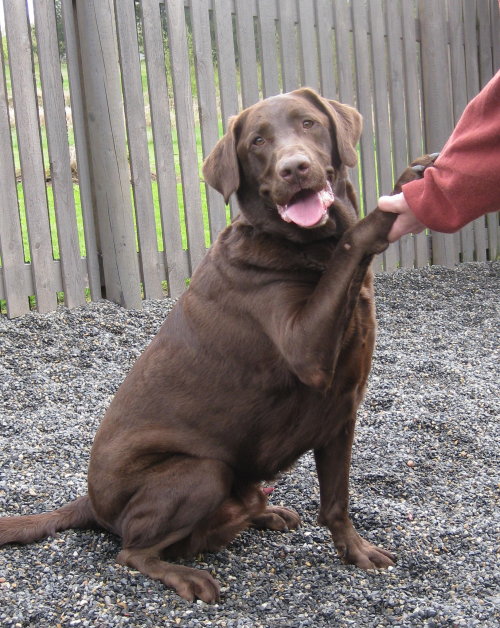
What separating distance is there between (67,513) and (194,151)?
3.96 meters

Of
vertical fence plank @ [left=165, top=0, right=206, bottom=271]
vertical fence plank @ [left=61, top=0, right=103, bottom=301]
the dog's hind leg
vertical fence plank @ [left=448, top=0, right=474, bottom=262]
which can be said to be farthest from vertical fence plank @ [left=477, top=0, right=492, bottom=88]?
the dog's hind leg

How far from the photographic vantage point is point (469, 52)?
7.99 metres

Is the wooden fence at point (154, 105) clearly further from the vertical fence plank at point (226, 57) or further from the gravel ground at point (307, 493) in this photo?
the gravel ground at point (307, 493)

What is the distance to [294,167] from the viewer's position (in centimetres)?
265

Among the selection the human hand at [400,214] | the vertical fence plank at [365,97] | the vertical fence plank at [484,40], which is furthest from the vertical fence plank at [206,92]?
the human hand at [400,214]

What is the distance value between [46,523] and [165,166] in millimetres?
3805

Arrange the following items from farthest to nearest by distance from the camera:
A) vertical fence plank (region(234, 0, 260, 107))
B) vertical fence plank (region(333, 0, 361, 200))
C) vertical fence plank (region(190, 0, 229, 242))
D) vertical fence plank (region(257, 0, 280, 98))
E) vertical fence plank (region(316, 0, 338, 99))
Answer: vertical fence plank (region(333, 0, 361, 200))
vertical fence plank (region(316, 0, 338, 99))
vertical fence plank (region(257, 0, 280, 98))
vertical fence plank (region(234, 0, 260, 107))
vertical fence plank (region(190, 0, 229, 242))

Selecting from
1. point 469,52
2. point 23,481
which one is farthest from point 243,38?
point 23,481

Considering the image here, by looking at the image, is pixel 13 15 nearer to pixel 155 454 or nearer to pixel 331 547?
pixel 155 454

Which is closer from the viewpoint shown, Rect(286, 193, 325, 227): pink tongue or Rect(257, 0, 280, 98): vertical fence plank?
Rect(286, 193, 325, 227): pink tongue

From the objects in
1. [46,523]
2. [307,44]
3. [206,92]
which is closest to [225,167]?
[46,523]

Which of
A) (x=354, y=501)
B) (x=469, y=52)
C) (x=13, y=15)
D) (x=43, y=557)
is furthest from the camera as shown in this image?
(x=469, y=52)

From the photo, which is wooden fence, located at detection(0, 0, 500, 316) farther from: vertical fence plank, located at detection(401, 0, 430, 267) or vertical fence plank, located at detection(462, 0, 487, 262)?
vertical fence plank, located at detection(462, 0, 487, 262)

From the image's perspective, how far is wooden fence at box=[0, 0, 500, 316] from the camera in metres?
5.70
